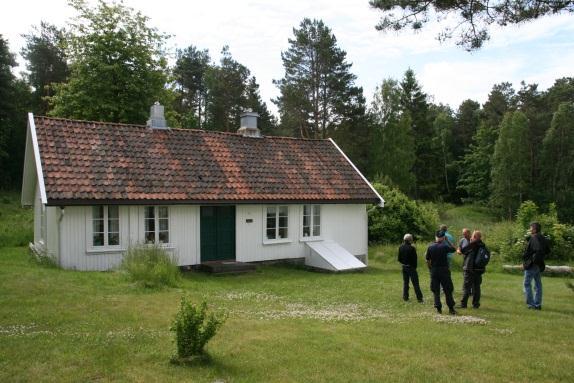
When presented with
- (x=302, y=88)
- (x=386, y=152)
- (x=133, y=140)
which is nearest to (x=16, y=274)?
(x=133, y=140)

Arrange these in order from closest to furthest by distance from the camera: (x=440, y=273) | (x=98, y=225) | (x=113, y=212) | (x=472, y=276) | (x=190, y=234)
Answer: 1. (x=440, y=273)
2. (x=472, y=276)
3. (x=98, y=225)
4. (x=113, y=212)
5. (x=190, y=234)

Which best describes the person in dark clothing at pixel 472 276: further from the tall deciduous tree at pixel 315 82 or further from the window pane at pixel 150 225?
the tall deciduous tree at pixel 315 82

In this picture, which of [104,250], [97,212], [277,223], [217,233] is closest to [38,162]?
[97,212]

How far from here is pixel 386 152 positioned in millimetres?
49469

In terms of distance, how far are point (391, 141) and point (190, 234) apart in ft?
116

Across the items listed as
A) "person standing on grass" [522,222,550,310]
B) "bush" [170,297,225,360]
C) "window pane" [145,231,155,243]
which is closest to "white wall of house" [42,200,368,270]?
"window pane" [145,231,155,243]

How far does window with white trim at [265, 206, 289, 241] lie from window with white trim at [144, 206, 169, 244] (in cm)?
388

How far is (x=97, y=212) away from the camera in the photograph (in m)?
16.5

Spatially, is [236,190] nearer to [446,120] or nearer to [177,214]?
[177,214]

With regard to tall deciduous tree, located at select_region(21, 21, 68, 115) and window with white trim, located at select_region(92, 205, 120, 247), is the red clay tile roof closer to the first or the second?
window with white trim, located at select_region(92, 205, 120, 247)

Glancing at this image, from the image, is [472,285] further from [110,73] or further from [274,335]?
[110,73]

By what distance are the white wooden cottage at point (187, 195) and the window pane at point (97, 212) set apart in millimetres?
31

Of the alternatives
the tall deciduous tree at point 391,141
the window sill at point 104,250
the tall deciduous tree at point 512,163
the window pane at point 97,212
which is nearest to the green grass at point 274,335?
the window sill at point 104,250

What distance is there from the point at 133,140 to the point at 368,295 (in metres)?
10.4
